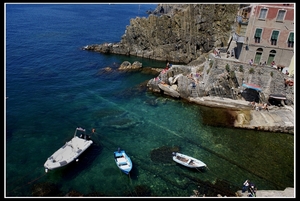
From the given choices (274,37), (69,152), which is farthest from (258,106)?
(69,152)

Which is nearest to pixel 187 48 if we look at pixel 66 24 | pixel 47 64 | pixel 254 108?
pixel 254 108

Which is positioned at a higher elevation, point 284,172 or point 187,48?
point 187,48

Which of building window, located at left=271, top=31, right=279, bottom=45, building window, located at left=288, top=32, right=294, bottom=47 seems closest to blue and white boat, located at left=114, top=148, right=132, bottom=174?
building window, located at left=271, top=31, right=279, bottom=45

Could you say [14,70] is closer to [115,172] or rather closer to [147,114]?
[147,114]

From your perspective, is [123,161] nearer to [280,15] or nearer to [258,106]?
[258,106]

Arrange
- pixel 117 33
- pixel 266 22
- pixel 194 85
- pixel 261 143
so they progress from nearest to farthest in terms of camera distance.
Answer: pixel 261 143 → pixel 266 22 → pixel 194 85 → pixel 117 33
